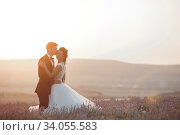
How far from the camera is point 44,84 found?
1125 centimetres

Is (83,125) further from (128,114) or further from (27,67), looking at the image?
(27,67)

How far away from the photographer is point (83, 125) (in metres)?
7.96

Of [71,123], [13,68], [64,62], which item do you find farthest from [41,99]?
[13,68]

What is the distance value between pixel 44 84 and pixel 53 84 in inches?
12.8

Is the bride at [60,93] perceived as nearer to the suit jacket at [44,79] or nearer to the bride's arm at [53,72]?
the bride's arm at [53,72]

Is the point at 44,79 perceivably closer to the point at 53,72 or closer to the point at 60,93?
the point at 53,72

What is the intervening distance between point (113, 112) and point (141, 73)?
90.0 metres

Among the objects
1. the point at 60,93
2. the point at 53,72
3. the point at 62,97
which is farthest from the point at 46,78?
the point at 62,97

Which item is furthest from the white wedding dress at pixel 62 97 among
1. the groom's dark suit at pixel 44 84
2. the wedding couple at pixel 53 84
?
the groom's dark suit at pixel 44 84

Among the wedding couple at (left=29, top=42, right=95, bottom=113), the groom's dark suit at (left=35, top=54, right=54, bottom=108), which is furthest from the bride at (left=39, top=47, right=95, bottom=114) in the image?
the groom's dark suit at (left=35, top=54, right=54, bottom=108)

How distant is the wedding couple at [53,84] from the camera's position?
11086 millimetres

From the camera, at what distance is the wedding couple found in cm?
1109

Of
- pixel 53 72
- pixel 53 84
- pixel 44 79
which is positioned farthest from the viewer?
pixel 53 84

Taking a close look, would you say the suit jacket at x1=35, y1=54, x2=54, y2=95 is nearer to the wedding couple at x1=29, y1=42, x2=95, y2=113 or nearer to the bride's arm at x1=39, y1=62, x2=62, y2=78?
the wedding couple at x1=29, y1=42, x2=95, y2=113
